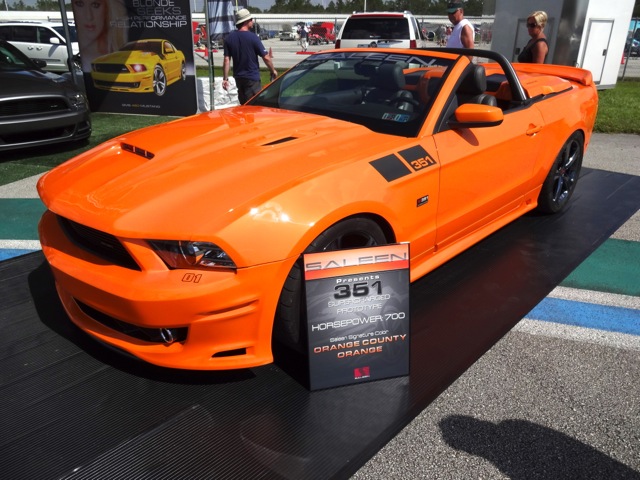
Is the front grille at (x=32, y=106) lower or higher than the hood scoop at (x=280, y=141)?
lower

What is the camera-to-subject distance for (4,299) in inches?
128

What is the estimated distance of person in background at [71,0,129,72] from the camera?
9609mm

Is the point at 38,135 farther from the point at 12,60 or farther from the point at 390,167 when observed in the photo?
the point at 390,167

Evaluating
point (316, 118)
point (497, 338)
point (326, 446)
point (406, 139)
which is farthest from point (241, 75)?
point (326, 446)

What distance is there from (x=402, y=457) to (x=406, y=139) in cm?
162

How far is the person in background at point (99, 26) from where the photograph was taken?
31.5ft

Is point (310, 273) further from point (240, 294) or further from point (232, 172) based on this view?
point (232, 172)

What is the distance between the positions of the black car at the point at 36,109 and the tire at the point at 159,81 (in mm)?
2305

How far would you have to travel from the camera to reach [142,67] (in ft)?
31.4

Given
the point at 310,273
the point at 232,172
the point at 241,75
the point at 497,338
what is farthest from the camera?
the point at 241,75

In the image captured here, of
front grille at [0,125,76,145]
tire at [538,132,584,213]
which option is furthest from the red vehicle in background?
tire at [538,132,584,213]

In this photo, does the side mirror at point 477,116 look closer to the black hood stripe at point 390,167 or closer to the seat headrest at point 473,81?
the seat headrest at point 473,81

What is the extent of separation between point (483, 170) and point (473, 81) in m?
0.60

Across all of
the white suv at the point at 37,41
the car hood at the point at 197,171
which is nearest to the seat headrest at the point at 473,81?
the car hood at the point at 197,171
